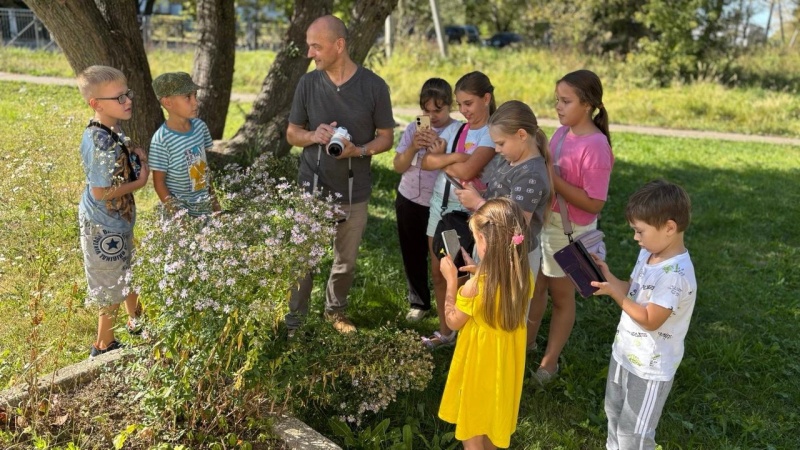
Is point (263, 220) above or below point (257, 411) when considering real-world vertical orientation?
above

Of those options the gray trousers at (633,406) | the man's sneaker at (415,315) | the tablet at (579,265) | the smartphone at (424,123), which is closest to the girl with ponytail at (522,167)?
the tablet at (579,265)

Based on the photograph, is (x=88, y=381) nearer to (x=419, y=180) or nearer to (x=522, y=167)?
(x=419, y=180)

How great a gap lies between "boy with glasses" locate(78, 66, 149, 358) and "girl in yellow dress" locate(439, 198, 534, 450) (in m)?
1.60

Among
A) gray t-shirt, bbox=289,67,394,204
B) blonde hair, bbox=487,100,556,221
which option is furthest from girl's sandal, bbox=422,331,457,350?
blonde hair, bbox=487,100,556,221

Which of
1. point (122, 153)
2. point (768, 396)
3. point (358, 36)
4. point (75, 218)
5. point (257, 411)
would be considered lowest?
point (768, 396)

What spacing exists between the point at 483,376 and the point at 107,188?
6.70 ft

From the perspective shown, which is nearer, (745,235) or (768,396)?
(768,396)

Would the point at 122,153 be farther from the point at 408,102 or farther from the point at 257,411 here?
the point at 408,102

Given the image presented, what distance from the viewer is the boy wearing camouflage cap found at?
12.0 ft

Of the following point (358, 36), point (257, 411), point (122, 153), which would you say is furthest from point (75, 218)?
point (358, 36)

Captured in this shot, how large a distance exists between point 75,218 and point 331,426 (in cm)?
229

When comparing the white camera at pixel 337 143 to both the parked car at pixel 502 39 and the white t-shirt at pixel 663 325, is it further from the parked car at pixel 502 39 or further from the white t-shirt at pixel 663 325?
the parked car at pixel 502 39

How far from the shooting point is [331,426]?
3248 millimetres

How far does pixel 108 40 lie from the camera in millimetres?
4910
